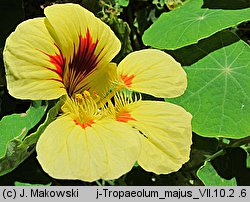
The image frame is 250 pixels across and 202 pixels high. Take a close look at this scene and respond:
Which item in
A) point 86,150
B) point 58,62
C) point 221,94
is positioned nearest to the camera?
point 86,150

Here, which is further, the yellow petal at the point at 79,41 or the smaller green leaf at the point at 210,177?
the smaller green leaf at the point at 210,177

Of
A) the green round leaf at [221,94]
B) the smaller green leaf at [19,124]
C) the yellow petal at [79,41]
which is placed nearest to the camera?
the yellow petal at [79,41]

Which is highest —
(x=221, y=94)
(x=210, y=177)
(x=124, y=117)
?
(x=124, y=117)

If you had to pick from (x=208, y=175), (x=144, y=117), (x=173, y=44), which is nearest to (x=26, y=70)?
(x=144, y=117)

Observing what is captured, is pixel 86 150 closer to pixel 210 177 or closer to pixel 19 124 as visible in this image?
pixel 19 124

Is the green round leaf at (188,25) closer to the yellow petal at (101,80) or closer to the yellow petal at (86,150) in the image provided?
the yellow petal at (101,80)

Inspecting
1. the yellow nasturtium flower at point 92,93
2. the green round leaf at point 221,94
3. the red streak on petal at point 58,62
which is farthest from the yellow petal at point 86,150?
the green round leaf at point 221,94

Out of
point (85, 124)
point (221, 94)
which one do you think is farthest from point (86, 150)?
point (221, 94)
